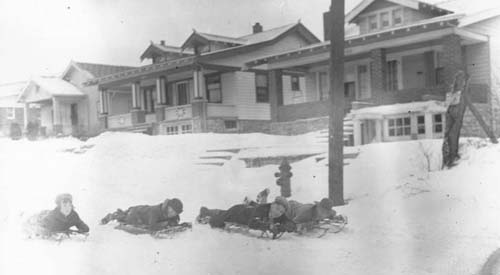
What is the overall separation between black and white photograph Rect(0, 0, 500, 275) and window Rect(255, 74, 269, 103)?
0.02 meters

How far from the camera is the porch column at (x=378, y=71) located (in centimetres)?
262

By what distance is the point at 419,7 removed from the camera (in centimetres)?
275

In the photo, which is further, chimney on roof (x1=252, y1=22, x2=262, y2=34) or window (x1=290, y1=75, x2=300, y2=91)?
window (x1=290, y1=75, x2=300, y2=91)

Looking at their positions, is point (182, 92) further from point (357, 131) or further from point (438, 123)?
point (438, 123)

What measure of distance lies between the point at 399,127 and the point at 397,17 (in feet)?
2.69

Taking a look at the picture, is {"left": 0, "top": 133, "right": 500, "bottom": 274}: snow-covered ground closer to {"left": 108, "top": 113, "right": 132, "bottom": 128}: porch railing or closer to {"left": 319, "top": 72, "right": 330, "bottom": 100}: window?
{"left": 108, "top": 113, "right": 132, "bottom": 128}: porch railing

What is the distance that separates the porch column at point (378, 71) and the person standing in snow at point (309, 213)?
2.26 feet

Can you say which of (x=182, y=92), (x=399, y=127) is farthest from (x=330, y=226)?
(x=182, y=92)

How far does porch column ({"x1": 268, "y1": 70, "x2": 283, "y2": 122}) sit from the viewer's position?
2.55 meters

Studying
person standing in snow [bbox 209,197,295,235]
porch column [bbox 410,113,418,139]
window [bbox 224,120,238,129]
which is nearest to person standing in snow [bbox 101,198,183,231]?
person standing in snow [bbox 209,197,295,235]

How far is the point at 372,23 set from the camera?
9.47 ft

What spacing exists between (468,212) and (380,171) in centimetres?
47

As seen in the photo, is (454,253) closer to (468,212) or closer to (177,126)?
(468,212)

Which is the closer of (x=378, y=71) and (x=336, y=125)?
(x=336, y=125)
